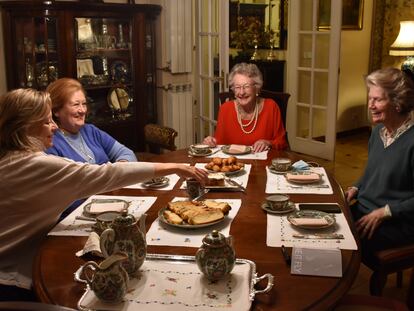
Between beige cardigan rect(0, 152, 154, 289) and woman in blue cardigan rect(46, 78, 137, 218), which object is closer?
beige cardigan rect(0, 152, 154, 289)

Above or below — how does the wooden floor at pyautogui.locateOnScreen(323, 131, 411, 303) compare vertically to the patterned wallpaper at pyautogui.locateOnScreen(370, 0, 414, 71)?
below

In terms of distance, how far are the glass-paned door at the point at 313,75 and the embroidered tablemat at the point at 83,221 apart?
331 cm

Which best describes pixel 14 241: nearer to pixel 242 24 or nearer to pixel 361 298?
pixel 361 298

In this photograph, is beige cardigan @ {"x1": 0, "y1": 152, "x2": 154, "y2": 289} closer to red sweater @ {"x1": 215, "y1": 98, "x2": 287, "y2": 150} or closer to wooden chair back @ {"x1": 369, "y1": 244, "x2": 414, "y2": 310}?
wooden chair back @ {"x1": 369, "y1": 244, "x2": 414, "y2": 310}

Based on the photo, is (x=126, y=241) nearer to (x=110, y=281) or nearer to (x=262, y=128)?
(x=110, y=281)

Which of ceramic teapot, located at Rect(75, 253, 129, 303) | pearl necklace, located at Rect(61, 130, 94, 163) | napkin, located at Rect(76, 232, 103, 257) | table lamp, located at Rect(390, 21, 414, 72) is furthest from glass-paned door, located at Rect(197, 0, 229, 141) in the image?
ceramic teapot, located at Rect(75, 253, 129, 303)

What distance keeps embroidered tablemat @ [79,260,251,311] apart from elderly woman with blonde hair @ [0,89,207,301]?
0.45 metres

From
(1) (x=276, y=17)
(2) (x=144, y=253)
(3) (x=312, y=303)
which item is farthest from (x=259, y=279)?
(1) (x=276, y=17)

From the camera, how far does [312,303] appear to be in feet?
4.00

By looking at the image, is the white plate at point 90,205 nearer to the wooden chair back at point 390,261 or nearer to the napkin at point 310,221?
the napkin at point 310,221

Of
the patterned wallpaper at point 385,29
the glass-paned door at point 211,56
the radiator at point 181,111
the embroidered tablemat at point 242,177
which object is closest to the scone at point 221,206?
the embroidered tablemat at point 242,177

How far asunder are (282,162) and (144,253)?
116 centimetres

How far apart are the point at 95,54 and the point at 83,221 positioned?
2.81m

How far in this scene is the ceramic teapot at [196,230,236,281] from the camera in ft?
4.21
